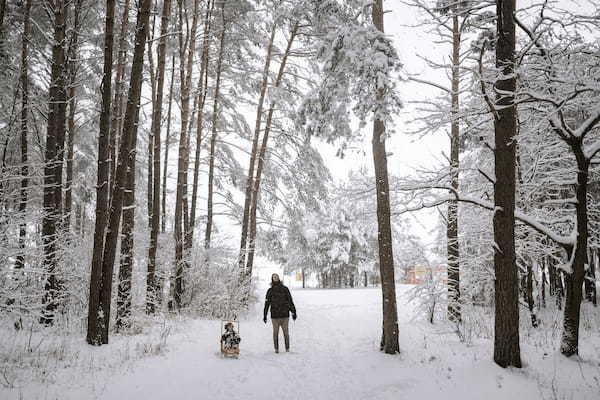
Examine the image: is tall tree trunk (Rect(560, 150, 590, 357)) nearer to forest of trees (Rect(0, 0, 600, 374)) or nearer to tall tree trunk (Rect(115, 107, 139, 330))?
forest of trees (Rect(0, 0, 600, 374))

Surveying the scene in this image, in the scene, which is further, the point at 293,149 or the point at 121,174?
the point at 293,149

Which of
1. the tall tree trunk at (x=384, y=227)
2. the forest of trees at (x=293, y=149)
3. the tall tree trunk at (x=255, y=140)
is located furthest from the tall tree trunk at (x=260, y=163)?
the tall tree trunk at (x=384, y=227)

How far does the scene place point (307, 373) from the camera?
6.68 meters

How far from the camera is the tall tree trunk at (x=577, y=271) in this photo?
237 inches

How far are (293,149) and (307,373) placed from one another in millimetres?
9467

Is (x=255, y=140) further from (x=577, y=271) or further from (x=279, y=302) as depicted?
(x=577, y=271)

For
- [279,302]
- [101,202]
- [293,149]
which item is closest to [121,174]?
[101,202]

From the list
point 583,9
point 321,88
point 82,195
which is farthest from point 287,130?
point 82,195

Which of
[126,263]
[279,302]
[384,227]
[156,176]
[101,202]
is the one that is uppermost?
[156,176]

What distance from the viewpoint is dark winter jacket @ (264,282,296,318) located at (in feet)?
27.2

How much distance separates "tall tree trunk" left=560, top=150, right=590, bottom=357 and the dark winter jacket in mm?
5169

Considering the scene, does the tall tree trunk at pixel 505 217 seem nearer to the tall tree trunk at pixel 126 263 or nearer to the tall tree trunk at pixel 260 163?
the tall tree trunk at pixel 126 263

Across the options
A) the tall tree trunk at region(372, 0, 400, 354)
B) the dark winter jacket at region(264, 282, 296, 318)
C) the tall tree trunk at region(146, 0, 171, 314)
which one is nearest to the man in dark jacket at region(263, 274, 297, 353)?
the dark winter jacket at region(264, 282, 296, 318)

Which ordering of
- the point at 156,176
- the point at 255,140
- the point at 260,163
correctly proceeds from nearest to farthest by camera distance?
1. the point at 156,176
2. the point at 255,140
3. the point at 260,163
